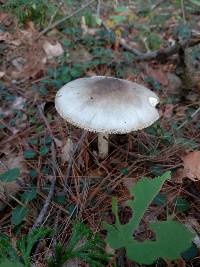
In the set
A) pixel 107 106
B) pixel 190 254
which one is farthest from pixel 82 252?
pixel 107 106

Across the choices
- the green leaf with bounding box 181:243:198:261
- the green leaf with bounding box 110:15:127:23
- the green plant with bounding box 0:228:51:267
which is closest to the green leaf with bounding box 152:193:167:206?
the green leaf with bounding box 181:243:198:261

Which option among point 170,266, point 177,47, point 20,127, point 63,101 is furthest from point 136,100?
point 177,47

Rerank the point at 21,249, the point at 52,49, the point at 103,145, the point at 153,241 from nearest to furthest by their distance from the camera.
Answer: the point at 153,241 < the point at 21,249 < the point at 103,145 < the point at 52,49

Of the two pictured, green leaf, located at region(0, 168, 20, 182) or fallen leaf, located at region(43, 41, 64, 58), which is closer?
green leaf, located at region(0, 168, 20, 182)

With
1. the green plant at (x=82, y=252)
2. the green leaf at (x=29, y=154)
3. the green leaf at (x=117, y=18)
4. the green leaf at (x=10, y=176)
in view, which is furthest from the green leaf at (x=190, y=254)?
the green leaf at (x=117, y=18)

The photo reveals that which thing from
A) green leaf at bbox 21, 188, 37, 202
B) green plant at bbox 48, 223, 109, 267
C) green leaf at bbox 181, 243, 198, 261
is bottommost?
green leaf at bbox 181, 243, 198, 261

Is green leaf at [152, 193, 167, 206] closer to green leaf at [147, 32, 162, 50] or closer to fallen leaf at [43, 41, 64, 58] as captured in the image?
fallen leaf at [43, 41, 64, 58]

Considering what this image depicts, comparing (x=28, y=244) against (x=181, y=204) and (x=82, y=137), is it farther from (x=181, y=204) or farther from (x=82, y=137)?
(x=82, y=137)
